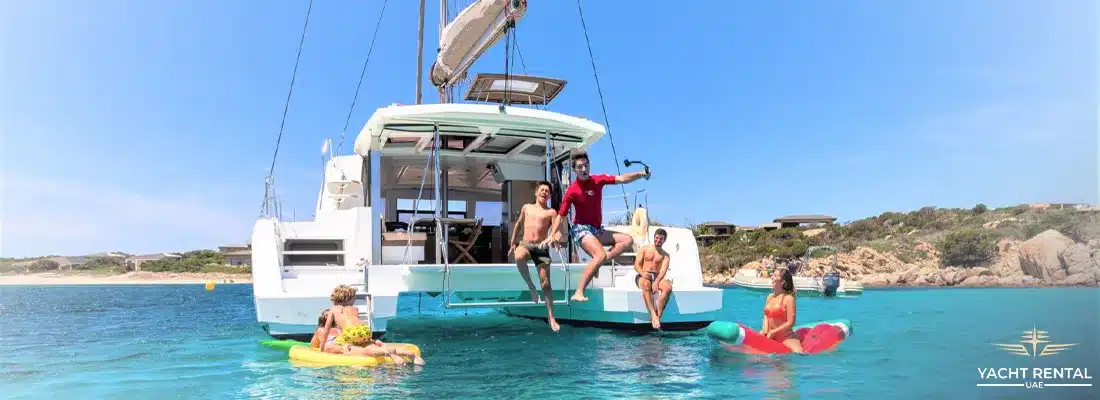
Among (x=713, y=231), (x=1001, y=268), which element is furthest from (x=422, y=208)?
(x=713, y=231)

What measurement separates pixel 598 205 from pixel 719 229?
204 ft

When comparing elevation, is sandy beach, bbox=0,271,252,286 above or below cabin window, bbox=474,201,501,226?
below

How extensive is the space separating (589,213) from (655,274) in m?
1.26

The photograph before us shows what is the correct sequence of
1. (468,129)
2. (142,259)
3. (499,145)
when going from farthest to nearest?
(142,259) → (499,145) → (468,129)

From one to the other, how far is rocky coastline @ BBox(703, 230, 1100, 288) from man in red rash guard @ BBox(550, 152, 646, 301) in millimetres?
35385

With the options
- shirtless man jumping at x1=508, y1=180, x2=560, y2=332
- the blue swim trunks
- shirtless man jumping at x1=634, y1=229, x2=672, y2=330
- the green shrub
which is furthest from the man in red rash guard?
the green shrub

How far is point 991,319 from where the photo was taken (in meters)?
14.3

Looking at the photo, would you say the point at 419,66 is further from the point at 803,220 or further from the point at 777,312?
the point at 803,220

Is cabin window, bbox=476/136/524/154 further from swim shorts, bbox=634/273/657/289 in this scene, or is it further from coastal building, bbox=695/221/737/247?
coastal building, bbox=695/221/737/247

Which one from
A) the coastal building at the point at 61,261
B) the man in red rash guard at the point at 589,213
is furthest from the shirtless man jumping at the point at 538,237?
the coastal building at the point at 61,261

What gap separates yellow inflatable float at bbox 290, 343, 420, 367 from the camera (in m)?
7.07

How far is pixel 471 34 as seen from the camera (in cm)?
1094

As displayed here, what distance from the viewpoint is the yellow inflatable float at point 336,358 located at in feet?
23.2

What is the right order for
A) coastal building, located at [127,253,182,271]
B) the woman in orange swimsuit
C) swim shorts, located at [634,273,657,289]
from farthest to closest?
1. coastal building, located at [127,253,182,271]
2. swim shorts, located at [634,273,657,289]
3. the woman in orange swimsuit
